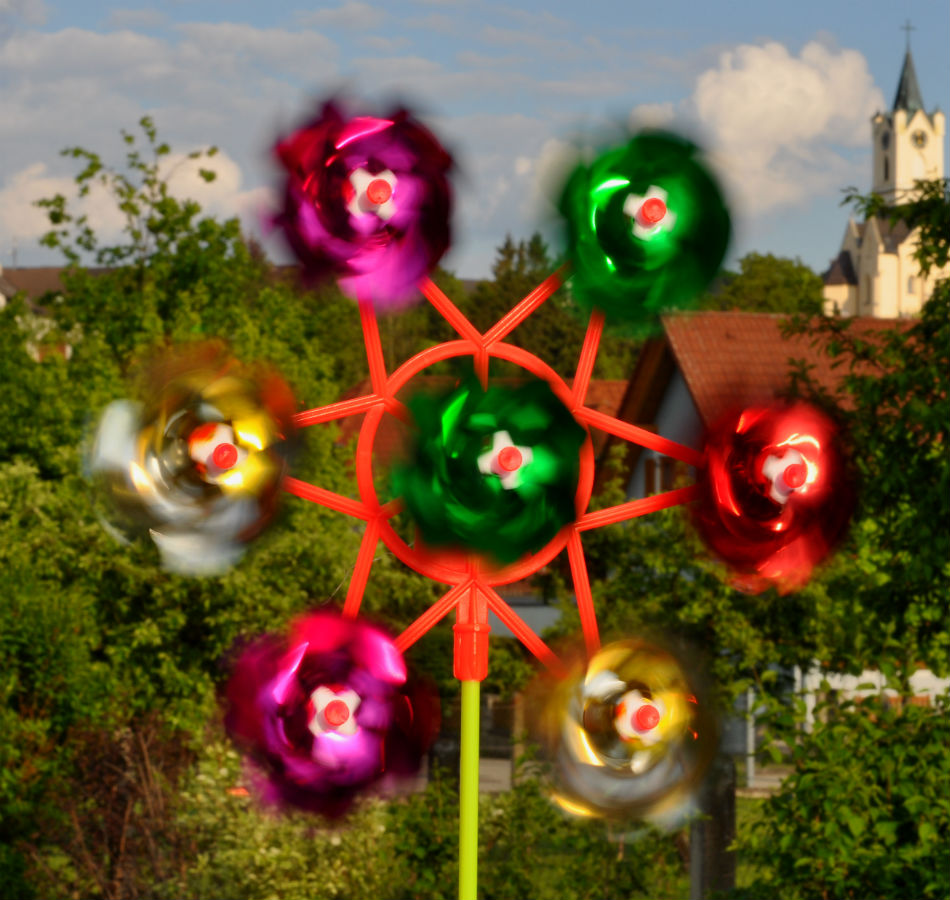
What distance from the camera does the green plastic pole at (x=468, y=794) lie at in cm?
293

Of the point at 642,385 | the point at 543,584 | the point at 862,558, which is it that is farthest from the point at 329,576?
the point at 642,385

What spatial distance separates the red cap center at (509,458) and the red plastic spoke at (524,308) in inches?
15.6

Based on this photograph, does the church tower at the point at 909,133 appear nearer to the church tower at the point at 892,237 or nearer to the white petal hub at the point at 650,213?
the church tower at the point at 892,237

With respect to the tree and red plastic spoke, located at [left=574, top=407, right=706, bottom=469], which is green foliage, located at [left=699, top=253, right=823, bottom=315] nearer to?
the tree

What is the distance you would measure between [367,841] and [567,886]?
1.42 metres

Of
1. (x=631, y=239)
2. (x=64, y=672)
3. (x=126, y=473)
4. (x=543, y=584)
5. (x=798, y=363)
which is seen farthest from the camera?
(x=543, y=584)

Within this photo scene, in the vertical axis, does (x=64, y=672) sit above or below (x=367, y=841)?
above

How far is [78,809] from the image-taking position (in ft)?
33.0

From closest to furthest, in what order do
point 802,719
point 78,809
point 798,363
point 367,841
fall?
point 802,719, point 798,363, point 367,841, point 78,809

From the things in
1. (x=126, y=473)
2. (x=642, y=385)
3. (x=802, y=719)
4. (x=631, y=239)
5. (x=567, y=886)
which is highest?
(x=642, y=385)

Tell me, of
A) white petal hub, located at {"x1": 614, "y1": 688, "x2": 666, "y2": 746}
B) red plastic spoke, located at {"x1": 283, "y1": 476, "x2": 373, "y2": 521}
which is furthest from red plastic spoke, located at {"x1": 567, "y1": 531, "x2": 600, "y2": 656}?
red plastic spoke, located at {"x1": 283, "y1": 476, "x2": 373, "y2": 521}

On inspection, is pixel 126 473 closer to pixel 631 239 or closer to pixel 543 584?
pixel 631 239

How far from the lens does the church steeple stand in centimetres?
10412

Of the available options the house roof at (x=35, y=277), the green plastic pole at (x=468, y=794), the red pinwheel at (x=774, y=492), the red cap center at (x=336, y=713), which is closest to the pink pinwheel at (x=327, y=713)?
the red cap center at (x=336, y=713)
